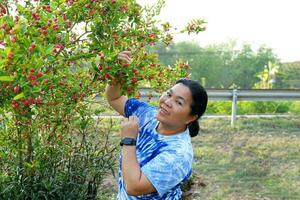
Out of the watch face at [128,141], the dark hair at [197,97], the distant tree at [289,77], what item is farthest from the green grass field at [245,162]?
the distant tree at [289,77]

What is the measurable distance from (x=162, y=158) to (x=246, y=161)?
5.75m

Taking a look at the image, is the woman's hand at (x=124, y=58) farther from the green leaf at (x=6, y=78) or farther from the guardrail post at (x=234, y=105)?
the guardrail post at (x=234, y=105)

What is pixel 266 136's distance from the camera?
9953 millimetres

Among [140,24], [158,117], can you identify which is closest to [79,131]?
[140,24]

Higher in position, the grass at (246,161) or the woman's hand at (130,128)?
the woman's hand at (130,128)

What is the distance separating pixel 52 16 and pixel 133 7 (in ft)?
3.90

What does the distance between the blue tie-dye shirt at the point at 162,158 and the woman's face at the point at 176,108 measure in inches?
3.1

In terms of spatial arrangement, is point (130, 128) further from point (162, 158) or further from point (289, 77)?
point (289, 77)

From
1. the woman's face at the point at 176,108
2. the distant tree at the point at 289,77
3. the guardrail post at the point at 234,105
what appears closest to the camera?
the woman's face at the point at 176,108

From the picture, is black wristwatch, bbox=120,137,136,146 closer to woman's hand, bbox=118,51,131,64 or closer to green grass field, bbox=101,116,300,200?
woman's hand, bbox=118,51,131,64

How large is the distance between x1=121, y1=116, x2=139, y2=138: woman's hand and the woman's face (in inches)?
6.3

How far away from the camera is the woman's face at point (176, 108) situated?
10.5ft

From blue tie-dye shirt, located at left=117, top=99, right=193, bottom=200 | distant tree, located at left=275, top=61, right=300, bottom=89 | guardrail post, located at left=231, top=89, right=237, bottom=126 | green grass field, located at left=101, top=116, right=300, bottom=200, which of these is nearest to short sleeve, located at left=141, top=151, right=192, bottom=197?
blue tie-dye shirt, located at left=117, top=99, right=193, bottom=200

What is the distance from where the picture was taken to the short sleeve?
2955mm
